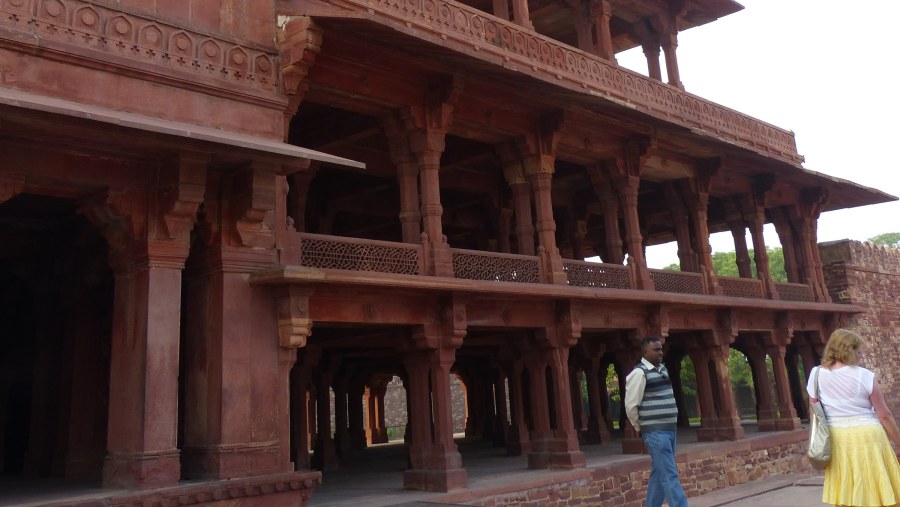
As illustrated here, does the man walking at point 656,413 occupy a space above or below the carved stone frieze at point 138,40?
below

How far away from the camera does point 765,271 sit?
16.1 metres

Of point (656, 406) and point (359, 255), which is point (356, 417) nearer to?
point (359, 255)

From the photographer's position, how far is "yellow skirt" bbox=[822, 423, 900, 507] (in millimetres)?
4828

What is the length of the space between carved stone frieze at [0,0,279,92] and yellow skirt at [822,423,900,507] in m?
Result: 6.83

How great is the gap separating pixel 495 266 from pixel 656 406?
4.55 m

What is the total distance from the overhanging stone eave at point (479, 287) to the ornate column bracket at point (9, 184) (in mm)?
2384

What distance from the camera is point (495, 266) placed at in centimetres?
1085

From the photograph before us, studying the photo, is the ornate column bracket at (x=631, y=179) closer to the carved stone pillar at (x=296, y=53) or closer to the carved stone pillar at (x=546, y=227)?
the carved stone pillar at (x=546, y=227)

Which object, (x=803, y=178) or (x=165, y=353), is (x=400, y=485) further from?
(x=803, y=178)

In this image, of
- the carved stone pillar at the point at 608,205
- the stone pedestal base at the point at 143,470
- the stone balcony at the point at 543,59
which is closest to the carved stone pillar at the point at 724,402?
the carved stone pillar at the point at 608,205

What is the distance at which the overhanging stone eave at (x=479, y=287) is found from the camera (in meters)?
8.11

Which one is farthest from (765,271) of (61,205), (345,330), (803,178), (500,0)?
(61,205)

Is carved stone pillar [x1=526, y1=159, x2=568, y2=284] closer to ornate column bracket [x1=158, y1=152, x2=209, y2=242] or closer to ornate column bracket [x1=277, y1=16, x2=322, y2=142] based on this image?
ornate column bracket [x1=277, y1=16, x2=322, y2=142]

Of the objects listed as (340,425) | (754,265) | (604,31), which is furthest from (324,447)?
(754,265)
